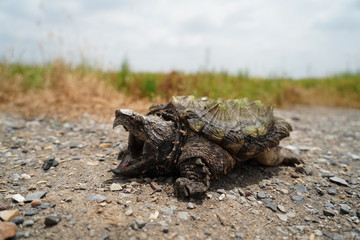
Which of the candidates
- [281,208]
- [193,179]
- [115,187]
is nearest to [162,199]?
[193,179]

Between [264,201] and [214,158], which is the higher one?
[214,158]

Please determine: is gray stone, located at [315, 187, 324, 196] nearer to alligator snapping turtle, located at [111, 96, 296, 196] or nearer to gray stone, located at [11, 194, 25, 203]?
alligator snapping turtle, located at [111, 96, 296, 196]

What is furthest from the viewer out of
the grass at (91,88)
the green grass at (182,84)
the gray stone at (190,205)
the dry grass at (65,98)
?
the green grass at (182,84)

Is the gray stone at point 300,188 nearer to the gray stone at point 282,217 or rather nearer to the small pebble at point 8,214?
the gray stone at point 282,217

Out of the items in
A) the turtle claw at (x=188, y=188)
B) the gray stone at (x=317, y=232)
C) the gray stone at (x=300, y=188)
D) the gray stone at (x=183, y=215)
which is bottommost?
the gray stone at (x=317, y=232)

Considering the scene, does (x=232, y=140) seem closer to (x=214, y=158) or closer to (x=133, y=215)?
(x=214, y=158)

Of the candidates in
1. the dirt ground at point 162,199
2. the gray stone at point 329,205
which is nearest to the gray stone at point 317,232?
the dirt ground at point 162,199

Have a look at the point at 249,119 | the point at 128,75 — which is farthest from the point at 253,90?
the point at 249,119

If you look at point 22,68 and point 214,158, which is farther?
point 22,68
